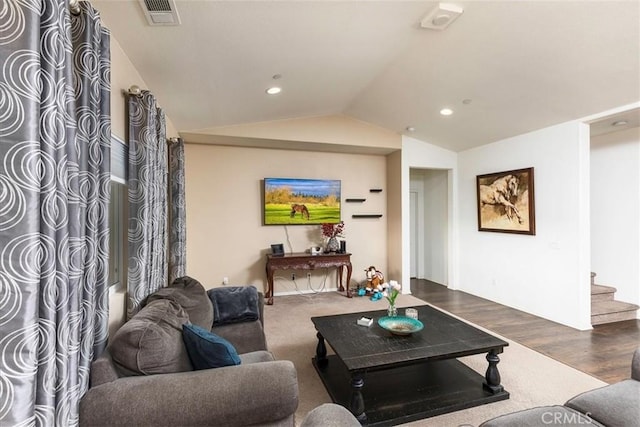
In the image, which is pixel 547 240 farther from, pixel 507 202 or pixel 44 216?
pixel 44 216

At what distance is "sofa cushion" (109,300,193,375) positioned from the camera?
148 cm

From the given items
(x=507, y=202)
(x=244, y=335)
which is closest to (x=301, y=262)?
(x=244, y=335)

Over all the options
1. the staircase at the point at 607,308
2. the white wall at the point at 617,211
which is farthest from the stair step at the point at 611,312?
the white wall at the point at 617,211

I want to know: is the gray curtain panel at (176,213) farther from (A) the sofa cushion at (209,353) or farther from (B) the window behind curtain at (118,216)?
(A) the sofa cushion at (209,353)

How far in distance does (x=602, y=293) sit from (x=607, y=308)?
0.22m

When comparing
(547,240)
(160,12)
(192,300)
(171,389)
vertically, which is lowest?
(171,389)

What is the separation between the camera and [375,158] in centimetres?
587

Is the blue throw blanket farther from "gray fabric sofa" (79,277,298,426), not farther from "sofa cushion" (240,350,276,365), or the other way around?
"gray fabric sofa" (79,277,298,426)

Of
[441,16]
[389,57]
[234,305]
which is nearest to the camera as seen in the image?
[441,16]

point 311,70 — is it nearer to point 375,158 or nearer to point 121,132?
point 121,132

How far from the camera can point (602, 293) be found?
405cm

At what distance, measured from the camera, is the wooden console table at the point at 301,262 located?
4785 millimetres

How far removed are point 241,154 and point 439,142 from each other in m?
3.58

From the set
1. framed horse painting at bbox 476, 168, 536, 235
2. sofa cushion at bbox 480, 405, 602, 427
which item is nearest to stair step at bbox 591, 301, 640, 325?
framed horse painting at bbox 476, 168, 536, 235
